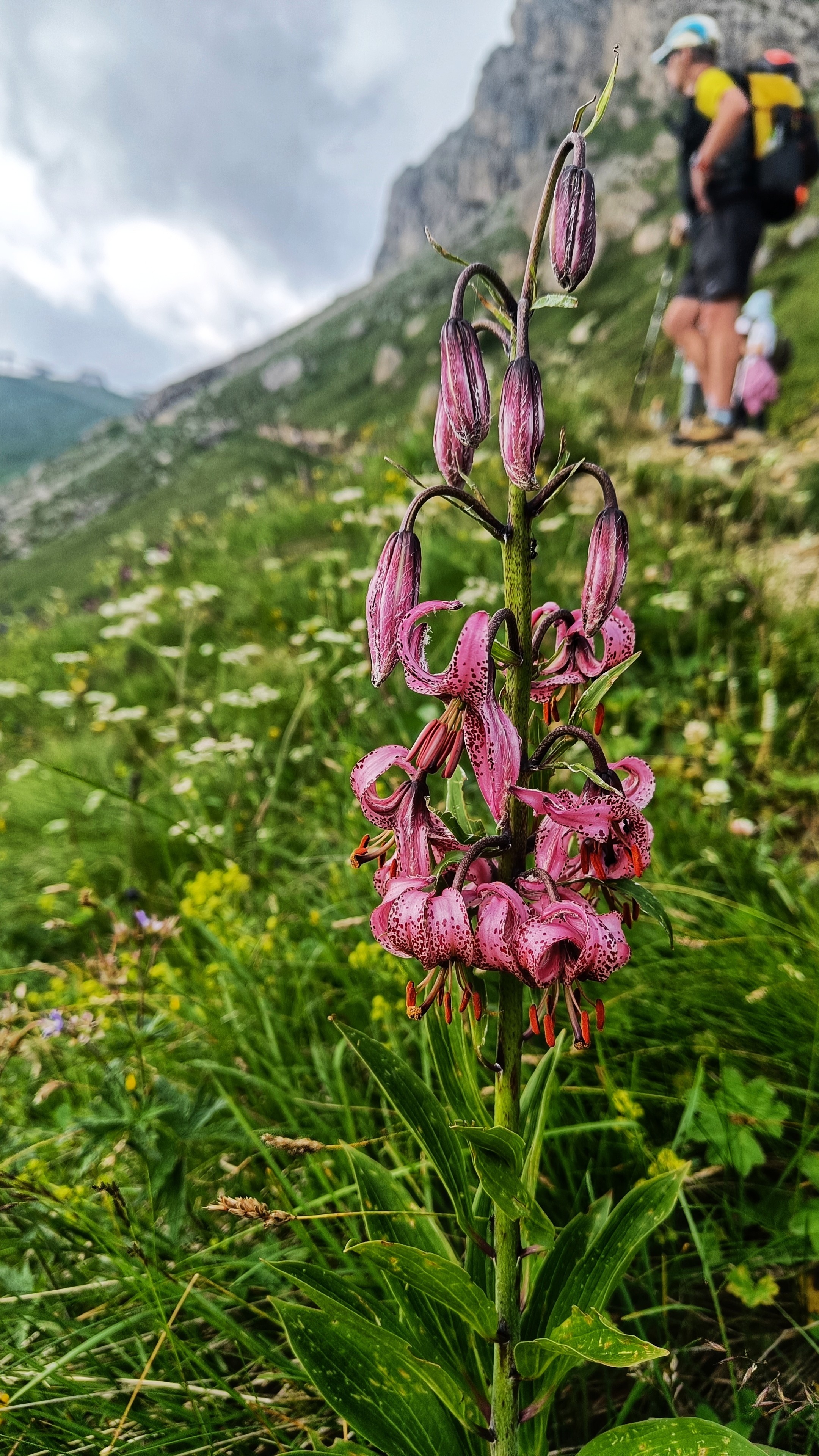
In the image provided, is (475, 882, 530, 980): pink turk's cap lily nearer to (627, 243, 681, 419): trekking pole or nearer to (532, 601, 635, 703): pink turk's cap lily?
(532, 601, 635, 703): pink turk's cap lily

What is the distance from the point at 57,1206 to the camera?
1.27 metres

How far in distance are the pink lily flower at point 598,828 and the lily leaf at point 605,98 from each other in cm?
62

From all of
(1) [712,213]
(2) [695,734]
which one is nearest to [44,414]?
(1) [712,213]

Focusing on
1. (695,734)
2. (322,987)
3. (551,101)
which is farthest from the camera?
(551,101)

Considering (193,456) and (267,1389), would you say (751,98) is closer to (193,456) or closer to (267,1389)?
(267,1389)

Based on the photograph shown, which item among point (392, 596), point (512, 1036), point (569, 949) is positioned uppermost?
point (392, 596)

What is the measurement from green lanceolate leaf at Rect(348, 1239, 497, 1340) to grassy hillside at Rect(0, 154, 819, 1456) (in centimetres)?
12

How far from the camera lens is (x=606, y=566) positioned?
0.79m

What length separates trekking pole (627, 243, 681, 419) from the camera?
6.74 m

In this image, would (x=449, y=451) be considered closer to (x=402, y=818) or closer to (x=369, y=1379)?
(x=402, y=818)

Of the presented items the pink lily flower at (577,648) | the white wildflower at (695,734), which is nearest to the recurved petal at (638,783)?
the pink lily flower at (577,648)

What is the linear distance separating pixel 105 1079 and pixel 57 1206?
20 centimetres

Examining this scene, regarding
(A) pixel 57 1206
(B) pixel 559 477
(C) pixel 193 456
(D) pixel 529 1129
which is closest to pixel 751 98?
→ (B) pixel 559 477

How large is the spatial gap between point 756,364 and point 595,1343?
6.32 m
